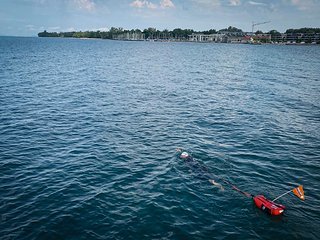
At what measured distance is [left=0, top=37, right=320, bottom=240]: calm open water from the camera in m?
19.1

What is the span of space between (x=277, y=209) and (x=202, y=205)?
5413 mm

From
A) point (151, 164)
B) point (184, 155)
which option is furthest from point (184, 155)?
point (151, 164)

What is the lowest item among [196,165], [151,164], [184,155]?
[196,165]

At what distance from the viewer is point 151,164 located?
1082 inches

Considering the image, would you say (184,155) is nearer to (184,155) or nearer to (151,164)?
(184,155)

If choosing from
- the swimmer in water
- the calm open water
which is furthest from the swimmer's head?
the calm open water

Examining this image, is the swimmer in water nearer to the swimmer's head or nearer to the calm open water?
the swimmer's head

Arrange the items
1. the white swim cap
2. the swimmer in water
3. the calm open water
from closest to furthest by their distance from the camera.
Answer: the calm open water, the swimmer in water, the white swim cap

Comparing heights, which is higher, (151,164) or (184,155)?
(184,155)

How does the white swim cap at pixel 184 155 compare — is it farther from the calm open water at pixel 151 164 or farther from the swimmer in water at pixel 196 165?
the calm open water at pixel 151 164

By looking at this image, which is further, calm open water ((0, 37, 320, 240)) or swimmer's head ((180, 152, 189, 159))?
swimmer's head ((180, 152, 189, 159))

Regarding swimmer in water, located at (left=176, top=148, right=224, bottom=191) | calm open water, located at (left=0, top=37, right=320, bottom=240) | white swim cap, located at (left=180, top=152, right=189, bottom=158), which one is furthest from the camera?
white swim cap, located at (left=180, top=152, right=189, bottom=158)

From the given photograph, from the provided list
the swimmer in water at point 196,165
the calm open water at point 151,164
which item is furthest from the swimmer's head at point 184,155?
the calm open water at point 151,164

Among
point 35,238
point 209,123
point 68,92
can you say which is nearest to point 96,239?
point 35,238
